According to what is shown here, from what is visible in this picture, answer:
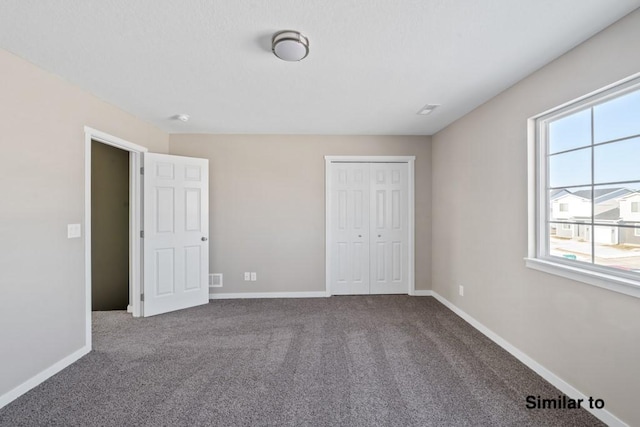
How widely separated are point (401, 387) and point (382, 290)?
2261 mm

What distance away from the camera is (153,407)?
188cm

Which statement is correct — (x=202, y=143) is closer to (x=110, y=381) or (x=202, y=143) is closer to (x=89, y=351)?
(x=89, y=351)

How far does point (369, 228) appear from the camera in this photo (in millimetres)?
4285

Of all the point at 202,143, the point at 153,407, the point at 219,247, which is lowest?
the point at 153,407

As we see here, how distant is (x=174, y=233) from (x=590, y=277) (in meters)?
4.06

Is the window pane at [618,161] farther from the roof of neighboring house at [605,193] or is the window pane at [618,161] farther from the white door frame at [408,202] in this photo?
the white door frame at [408,202]

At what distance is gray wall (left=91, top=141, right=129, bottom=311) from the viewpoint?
3.92 metres

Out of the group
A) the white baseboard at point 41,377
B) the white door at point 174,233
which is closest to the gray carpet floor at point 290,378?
the white baseboard at point 41,377

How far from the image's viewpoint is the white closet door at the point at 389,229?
428 centimetres

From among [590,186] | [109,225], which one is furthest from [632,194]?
[109,225]

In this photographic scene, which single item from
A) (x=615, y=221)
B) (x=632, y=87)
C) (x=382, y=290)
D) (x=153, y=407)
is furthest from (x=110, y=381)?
(x=632, y=87)

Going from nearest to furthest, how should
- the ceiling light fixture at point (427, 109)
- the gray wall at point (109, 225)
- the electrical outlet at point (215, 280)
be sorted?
1. the ceiling light fixture at point (427, 109)
2. the gray wall at point (109, 225)
3. the electrical outlet at point (215, 280)

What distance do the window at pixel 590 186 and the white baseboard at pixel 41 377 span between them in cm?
393

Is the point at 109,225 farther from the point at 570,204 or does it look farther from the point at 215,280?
the point at 570,204
